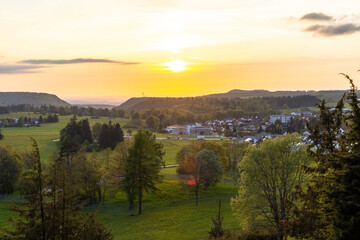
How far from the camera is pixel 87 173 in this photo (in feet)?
137

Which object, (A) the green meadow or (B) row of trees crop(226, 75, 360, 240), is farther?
(A) the green meadow

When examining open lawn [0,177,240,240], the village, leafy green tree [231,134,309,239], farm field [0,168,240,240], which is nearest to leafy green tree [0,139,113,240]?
farm field [0,168,240,240]

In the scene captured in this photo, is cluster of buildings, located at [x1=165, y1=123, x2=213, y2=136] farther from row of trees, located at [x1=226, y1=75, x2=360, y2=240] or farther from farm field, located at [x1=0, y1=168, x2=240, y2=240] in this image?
row of trees, located at [x1=226, y1=75, x2=360, y2=240]

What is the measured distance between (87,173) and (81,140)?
61166mm

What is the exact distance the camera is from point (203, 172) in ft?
141

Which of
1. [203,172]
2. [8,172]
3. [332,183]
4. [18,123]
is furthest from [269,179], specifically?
[18,123]

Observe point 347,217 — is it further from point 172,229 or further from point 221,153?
point 221,153

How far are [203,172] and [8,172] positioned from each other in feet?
102

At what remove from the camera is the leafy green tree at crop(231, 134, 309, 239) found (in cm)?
2455

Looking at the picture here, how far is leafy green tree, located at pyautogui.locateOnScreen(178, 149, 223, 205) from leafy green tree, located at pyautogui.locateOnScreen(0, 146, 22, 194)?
27.5 m

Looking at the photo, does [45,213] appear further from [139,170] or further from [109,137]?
[109,137]

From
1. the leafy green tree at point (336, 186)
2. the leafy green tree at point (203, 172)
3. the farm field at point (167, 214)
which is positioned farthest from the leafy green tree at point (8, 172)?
the leafy green tree at point (336, 186)

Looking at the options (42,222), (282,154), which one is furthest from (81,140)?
(42,222)

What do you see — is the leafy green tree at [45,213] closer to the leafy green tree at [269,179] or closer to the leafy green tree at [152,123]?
the leafy green tree at [269,179]
